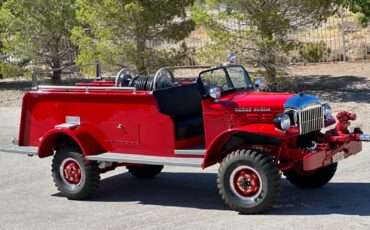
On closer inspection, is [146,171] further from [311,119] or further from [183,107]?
[311,119]

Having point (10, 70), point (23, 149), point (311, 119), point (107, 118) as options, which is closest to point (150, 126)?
point (107, 118)

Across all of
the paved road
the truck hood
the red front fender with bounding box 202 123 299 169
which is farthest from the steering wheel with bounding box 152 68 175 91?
the paved road

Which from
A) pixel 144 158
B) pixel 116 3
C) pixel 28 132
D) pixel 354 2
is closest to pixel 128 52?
pixel 116 3

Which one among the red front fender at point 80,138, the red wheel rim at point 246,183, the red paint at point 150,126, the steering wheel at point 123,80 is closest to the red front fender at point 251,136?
the red paint at point 150,126

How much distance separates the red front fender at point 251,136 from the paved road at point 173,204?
2.10 feet

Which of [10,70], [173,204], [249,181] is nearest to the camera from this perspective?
[249,181]

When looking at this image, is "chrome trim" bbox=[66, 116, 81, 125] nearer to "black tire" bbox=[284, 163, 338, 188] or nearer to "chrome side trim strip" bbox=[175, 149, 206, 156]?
"chrome side trim strip" bbox=[175, 149, 206, 156]

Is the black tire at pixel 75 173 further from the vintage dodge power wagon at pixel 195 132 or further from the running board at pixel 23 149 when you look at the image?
the running board at pixel 23 149

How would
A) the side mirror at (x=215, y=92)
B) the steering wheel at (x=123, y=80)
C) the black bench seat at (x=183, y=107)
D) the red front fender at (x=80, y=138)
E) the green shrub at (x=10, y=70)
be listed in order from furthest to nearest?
the green shrub at (x=10, y=70)
the steering wheel at (x=123, y=80)
the red front fender at (x=80, y=138)
the black bench seat at (x=183, y=107)
the side mirror at (x=215, y=92)

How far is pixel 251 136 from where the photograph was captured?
7.61 meters

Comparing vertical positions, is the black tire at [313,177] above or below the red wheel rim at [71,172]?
below

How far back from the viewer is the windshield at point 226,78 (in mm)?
8211

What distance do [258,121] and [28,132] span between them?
339 centimetres

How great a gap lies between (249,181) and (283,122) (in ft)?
2.52
